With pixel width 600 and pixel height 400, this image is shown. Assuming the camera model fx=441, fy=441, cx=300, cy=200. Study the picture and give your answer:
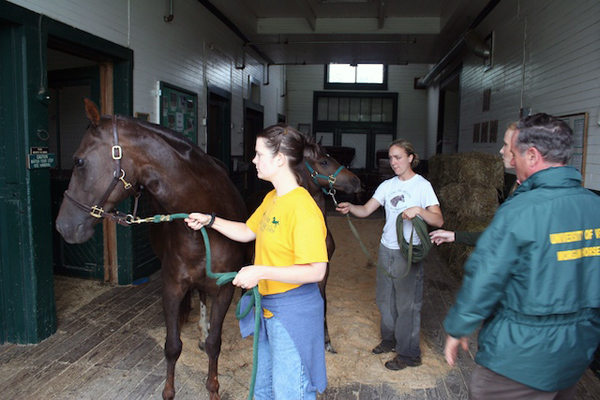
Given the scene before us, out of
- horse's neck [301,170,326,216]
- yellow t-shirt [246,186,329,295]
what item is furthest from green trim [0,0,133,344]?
yellow t-shirt [246,186,329,295]

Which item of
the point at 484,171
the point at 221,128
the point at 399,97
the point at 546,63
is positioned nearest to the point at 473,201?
the point at 484,171

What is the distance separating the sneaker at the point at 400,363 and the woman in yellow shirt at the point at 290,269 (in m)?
1.35

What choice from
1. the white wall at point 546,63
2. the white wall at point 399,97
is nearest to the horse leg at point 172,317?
the white wall at point 546,63

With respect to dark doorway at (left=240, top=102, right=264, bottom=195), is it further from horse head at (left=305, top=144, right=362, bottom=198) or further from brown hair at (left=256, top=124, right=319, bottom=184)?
brown hair at (left=256, top=124, right=319, bottom=184)

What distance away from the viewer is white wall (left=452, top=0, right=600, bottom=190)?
360cm

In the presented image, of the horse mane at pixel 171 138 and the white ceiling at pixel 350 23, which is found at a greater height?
the white ceiling at pixel 350 23

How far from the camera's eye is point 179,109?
5.43 meters

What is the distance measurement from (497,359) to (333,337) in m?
2.14

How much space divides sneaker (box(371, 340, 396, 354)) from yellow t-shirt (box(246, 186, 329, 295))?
175cm

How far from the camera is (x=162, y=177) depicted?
210 centimetres

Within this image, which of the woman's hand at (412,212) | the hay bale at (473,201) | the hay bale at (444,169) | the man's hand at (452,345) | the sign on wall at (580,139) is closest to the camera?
the man's hand at (452,345)

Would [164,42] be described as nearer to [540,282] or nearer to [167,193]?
[167,193]

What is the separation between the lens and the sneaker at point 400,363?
2920 millimetres

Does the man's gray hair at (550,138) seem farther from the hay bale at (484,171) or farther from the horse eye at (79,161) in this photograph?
the hay bale at (484,171)
